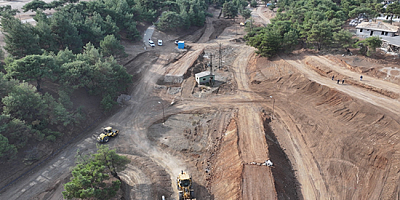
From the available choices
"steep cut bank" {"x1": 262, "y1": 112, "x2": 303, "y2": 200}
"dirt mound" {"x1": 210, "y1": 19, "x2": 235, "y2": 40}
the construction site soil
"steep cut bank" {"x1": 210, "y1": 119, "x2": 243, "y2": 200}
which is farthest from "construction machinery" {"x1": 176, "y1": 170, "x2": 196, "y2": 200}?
"dirt mound" {"x1": 210, "y1": 19, "x2": 235, "y2": 40}

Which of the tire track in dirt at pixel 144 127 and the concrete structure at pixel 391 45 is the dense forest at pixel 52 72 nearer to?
the tire track in dirt at pixel 144 127

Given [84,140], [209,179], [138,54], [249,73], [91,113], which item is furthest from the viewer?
[138,54]

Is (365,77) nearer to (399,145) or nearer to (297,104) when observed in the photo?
(297,104)

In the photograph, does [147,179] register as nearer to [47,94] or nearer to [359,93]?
[47,94]

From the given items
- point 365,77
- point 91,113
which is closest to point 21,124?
point 91,113

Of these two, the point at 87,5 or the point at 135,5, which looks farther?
the point at 135,5

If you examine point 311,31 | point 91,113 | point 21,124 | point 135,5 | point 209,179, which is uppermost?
point 135,5
